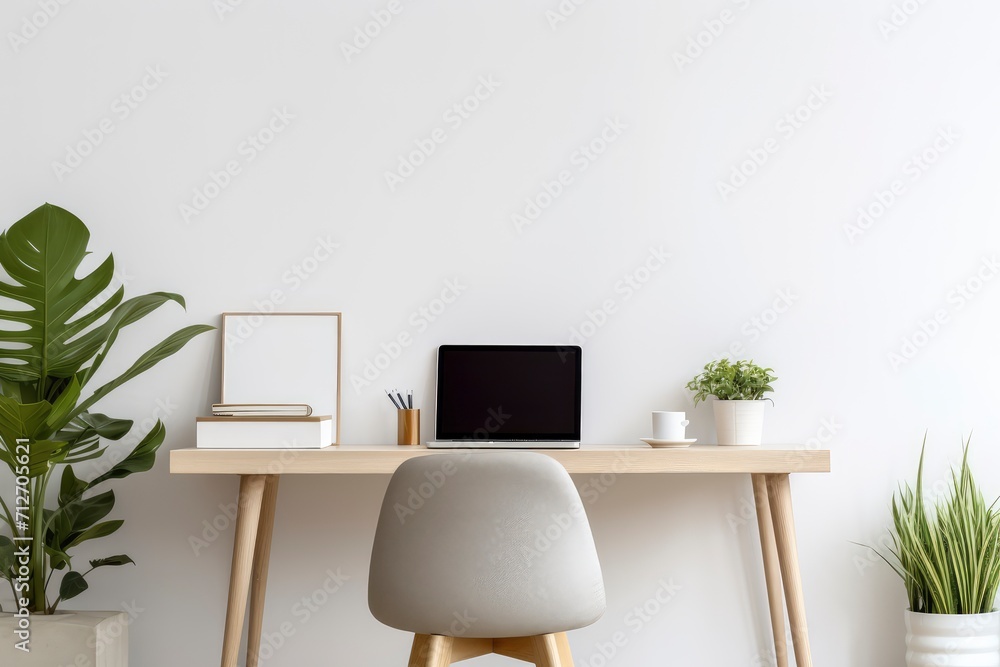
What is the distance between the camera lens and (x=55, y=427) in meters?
1.92

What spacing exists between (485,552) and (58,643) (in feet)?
3.88

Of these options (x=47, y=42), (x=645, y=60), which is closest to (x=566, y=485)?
(x=645, y=60)

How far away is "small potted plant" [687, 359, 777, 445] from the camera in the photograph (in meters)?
2.13

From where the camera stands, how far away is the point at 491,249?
2334mm

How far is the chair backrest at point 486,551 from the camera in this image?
4.56ft

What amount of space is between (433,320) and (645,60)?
0.97 metres
